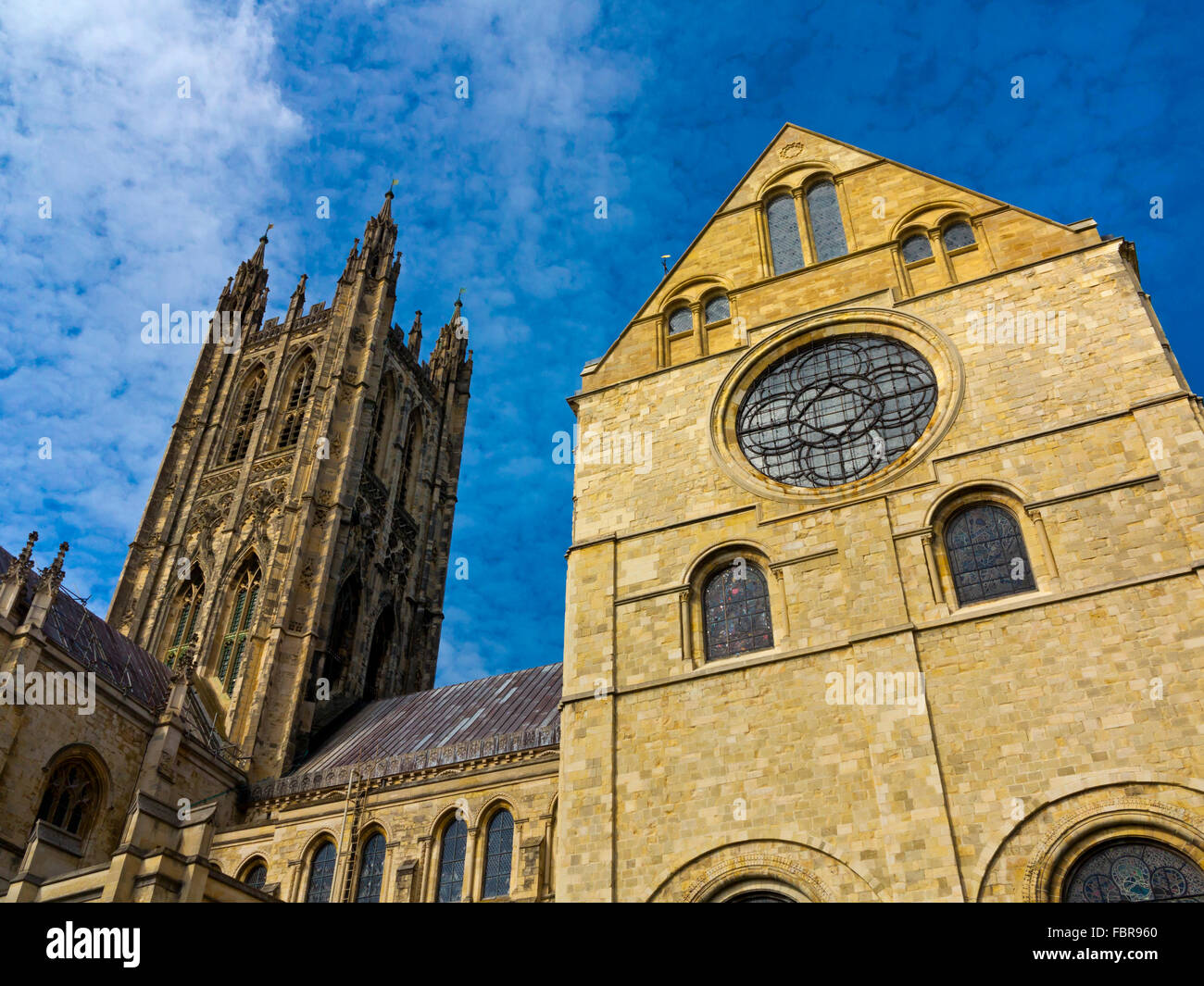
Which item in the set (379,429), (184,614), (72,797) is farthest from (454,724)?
(379,429)

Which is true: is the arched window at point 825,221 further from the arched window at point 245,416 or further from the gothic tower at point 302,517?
the arched window at point 245,416

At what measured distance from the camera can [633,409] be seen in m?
20.7

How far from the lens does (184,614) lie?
4253cm

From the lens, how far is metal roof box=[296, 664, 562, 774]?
91.2ft

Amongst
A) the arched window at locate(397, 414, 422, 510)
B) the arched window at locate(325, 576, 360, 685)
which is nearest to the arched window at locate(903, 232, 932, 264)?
the arched window at locate(325, 576, 360, 685)

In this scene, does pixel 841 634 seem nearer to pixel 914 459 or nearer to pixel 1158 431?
pixel 914 459

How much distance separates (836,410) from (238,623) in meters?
29.3

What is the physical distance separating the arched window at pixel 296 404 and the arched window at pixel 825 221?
3000 centimetres

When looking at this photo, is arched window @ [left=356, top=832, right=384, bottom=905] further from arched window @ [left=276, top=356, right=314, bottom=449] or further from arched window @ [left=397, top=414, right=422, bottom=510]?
arched window @ [left=397, top=414, right=422, bottom=510]

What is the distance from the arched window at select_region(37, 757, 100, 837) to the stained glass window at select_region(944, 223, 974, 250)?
24051mm

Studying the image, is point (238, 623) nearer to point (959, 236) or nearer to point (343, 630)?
point (343, 630)
